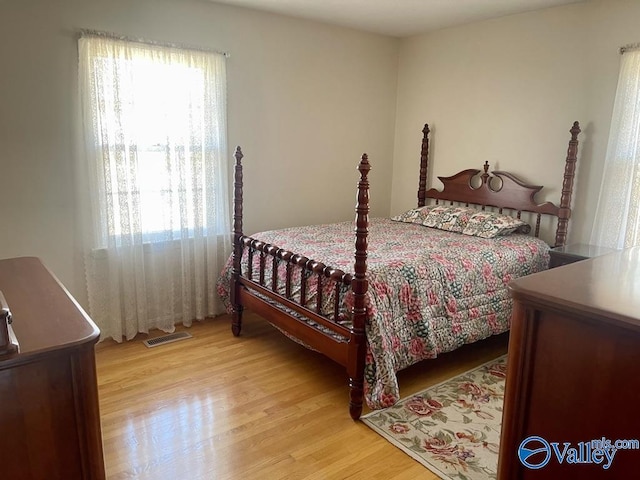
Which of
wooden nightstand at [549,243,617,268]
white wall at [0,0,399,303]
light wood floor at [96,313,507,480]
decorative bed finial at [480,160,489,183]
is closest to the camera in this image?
light wood floor at [96,313,507,480]

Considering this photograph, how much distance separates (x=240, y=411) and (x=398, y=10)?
3.17 m

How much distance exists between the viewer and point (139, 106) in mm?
3229

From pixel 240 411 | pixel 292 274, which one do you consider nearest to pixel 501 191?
pixel 292 274

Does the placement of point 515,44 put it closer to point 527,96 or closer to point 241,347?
point 527,96

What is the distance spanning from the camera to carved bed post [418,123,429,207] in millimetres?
4473

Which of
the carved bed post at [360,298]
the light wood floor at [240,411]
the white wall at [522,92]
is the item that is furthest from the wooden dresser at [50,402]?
the white wall at [522,92]

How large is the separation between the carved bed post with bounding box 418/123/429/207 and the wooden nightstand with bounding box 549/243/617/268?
147cm

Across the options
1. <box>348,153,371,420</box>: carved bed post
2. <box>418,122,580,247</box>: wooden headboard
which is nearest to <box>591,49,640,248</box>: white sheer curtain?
<box>418,122,580,247</box>: wooden headboard

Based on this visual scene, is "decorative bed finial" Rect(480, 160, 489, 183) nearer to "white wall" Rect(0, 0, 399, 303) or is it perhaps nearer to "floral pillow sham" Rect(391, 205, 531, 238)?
"floral pillow sham" Rect(391, 205, 531, 238)

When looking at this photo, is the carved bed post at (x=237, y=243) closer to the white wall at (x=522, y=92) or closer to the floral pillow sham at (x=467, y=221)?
the floral pillow sham at (x=467, y=221)

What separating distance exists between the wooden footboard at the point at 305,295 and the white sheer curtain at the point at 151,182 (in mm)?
392

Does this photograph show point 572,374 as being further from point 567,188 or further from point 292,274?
point 567,188

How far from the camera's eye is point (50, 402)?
3.69ft

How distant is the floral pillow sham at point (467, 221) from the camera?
359 cm
